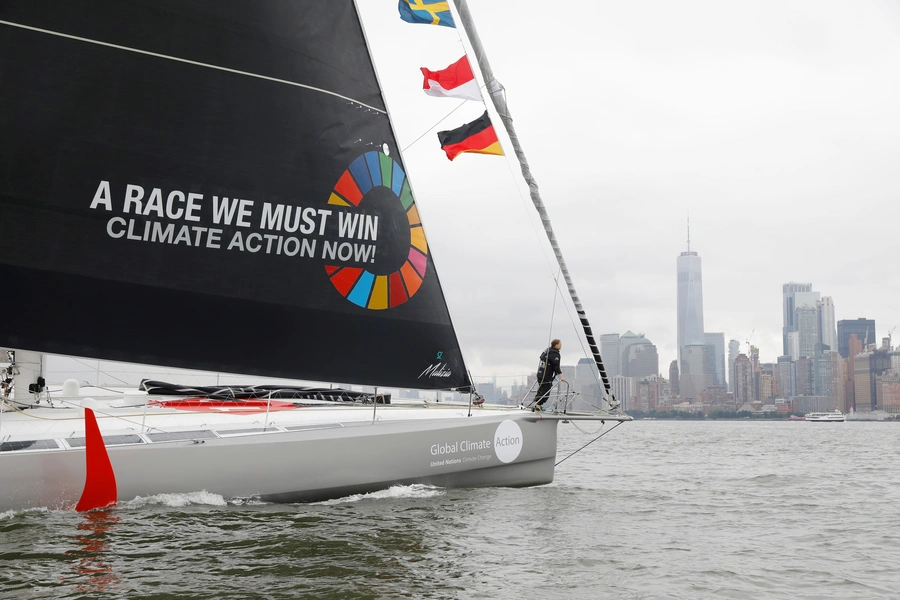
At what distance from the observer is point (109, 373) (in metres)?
11.1

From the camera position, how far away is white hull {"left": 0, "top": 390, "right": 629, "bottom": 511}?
647 centimetres

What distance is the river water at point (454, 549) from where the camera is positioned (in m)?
5.00

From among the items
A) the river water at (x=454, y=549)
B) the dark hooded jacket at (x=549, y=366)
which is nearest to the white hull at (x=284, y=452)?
the river water at (x=454, y=549)

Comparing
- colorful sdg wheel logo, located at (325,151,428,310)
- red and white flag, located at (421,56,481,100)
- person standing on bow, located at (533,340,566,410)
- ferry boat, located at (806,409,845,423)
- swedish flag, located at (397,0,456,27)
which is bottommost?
ferry boat, located at (806,409,845,423)

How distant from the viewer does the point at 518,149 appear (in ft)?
30.9

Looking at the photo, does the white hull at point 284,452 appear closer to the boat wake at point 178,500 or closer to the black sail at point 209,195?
the boat wake at point 178,500

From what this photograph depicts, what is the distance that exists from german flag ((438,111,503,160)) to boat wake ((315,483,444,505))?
3.81 meters

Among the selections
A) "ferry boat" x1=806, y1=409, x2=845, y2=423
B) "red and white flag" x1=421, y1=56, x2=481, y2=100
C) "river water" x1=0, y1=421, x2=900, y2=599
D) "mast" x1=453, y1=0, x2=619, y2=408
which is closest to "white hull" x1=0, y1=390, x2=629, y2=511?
"river water" x1=0, y1=421, x2=900, y2=599

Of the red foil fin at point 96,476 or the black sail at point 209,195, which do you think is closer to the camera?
the red foil fin at point 96,476

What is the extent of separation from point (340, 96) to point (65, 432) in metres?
4.19

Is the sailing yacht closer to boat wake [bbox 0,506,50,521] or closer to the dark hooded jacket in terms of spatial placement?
boat wake [bbox 0,506,50,521]

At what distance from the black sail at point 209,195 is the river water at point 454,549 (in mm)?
1541

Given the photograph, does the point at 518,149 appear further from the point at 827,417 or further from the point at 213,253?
the point at 827,417

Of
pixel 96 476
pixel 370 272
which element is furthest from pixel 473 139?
pixel 96 476
